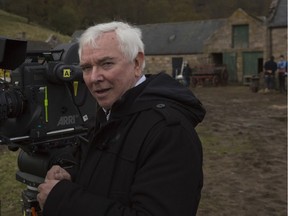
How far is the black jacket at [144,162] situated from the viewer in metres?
1.52

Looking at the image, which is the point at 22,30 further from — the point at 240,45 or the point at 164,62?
the point at 240,45

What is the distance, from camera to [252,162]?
6.91m

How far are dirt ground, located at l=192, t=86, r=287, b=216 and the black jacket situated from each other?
3.35m

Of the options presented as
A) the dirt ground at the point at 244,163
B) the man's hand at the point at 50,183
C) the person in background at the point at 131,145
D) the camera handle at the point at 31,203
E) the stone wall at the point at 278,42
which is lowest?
the dirt ground at the point at 244,163

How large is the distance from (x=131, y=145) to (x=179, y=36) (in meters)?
32.0

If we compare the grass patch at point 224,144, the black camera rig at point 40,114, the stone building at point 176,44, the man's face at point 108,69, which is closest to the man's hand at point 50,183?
the man's face at point 108,69

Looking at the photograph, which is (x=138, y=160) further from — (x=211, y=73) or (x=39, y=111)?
(x=211, y=73)

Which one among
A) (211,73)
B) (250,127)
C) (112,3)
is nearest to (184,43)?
(211,73)

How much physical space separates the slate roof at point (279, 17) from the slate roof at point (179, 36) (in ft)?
22.4

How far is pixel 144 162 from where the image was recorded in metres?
1.58

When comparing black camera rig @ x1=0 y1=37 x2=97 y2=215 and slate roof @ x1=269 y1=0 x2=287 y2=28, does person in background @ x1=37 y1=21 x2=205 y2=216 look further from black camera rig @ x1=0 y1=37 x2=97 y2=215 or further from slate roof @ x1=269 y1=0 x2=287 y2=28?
slate roof @ x1=269 y1=0 x2=287 y2=28

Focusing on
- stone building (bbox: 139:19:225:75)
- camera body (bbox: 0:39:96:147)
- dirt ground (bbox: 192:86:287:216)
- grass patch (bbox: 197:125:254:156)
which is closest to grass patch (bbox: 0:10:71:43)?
stone building (bbox: 139:19:225:75)

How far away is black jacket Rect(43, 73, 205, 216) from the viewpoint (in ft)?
4.99

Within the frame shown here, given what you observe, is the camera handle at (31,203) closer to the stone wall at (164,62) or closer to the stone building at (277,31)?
the stone building at (277,31)
